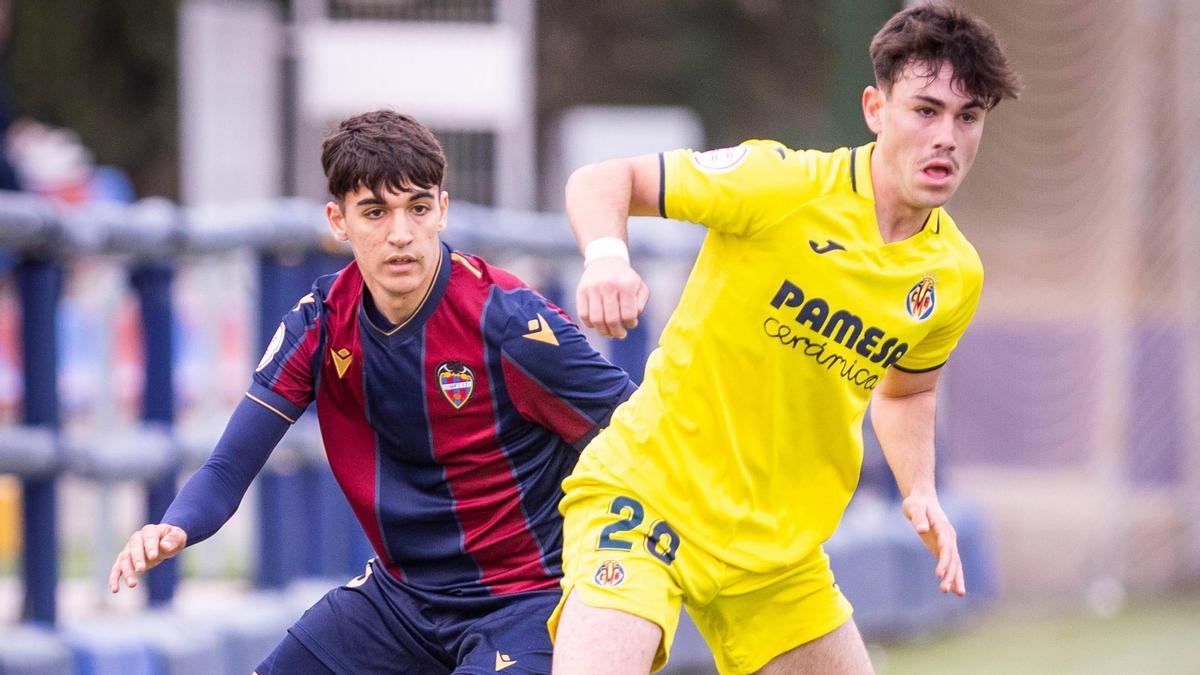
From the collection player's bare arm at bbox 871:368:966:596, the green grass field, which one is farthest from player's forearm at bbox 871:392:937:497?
the green grass field

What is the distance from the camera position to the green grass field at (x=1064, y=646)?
26.3 feet

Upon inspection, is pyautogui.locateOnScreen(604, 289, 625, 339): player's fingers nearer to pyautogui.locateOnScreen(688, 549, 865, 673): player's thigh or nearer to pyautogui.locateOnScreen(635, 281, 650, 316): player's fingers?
pyautogui.locateOnScreen(635, 281, 650, 316): player's fingers

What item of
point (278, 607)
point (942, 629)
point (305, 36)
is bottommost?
point (942, 629)

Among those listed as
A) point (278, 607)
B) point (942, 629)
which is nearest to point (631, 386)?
point (278, 607)

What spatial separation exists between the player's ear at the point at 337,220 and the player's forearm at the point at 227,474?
0.41 m

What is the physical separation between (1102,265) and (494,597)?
7.04 meters

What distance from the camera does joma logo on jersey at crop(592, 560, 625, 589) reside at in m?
3.81

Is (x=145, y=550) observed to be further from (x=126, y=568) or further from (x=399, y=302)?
(x=399, y=302)

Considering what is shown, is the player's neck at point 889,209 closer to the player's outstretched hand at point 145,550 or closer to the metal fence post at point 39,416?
the player's outstretched hand at point 145,550

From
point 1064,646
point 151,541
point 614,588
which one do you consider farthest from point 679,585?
point 1064,646

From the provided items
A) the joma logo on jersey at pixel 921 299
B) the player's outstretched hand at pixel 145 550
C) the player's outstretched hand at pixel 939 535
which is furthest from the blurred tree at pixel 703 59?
the player's outstretched hand at pixel 145 550

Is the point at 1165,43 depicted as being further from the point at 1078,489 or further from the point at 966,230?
the point at 1078,489

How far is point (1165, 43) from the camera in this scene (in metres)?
10.3

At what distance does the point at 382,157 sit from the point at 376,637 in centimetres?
105
